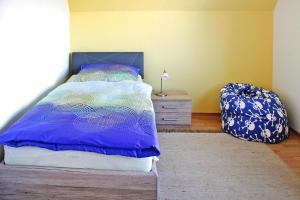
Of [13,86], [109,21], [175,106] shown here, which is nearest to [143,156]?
[13,86]

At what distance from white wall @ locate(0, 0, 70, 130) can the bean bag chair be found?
224cm

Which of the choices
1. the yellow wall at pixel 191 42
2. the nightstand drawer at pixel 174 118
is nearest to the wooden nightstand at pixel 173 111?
the nightstand drawer at pixel 174 118

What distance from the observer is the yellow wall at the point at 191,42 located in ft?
13.1

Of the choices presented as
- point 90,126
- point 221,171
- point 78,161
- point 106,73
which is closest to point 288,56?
point 221,171

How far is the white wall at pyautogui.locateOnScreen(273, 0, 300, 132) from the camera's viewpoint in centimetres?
332

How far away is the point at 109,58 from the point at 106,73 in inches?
19.4

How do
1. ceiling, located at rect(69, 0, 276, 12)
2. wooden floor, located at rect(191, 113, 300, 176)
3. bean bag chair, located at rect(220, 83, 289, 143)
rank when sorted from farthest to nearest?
ceiling, located at rect(69, 0, 276, 12), bean bag chair, located at rect(220, 83, 289, 143), wooden floor, located at rect(191, 113, 300, 176)

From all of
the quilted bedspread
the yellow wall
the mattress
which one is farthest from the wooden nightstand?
the mattress

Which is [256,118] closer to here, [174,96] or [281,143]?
[281,143]

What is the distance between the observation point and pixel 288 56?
356cm

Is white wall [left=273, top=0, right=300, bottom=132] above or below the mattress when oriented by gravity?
above

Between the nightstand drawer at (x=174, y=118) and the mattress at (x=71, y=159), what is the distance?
1.76 metres

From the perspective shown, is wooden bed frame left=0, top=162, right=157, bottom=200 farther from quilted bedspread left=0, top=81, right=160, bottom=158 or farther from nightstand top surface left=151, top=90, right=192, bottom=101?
nightstand top surface left=151, top=90, right=192, bottom=101

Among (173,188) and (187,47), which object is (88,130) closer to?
(173,188)
